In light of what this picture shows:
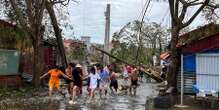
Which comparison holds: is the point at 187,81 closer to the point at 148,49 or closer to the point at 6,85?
the point at 6,85

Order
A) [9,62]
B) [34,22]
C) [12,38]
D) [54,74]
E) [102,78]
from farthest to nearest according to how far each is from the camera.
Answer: [12,38] → [9,62] → [34,22] → [102,78] → [54,74]

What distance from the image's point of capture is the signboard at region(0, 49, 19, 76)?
96.0 feet

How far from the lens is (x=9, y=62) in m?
30.1

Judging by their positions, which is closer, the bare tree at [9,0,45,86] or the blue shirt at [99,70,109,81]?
the blue shirt at [99,70,109,81]

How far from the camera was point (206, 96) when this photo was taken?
20891 mm

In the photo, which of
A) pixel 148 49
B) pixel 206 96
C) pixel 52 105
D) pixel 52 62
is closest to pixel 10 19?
pixel 52 62

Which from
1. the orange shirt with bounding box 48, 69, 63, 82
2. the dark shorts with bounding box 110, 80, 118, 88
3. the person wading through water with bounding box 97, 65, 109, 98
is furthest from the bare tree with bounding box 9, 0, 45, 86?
the orange shirt with bounding box 48, 69, 63, 82

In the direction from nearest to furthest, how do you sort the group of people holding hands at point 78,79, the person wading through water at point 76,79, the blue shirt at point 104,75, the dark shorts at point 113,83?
the person wading through water at point 76,79
the group of people holding hands at point 78,79
the blue shirt at point 104,75
the dark shorts at point 113,83

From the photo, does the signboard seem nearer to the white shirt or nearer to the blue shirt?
the blue shirt

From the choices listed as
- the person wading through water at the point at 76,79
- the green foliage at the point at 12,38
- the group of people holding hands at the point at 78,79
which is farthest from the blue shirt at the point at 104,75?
the green foliage at the point at 12,38

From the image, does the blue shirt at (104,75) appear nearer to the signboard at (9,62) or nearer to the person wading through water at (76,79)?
the person wading through water at (76,79)

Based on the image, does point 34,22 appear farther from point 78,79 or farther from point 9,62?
point 78,79

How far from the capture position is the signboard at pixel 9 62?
96.0 ft

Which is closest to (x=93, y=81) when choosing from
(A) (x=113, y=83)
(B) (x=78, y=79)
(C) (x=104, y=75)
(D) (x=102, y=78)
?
(B) (x=78, y=79)
